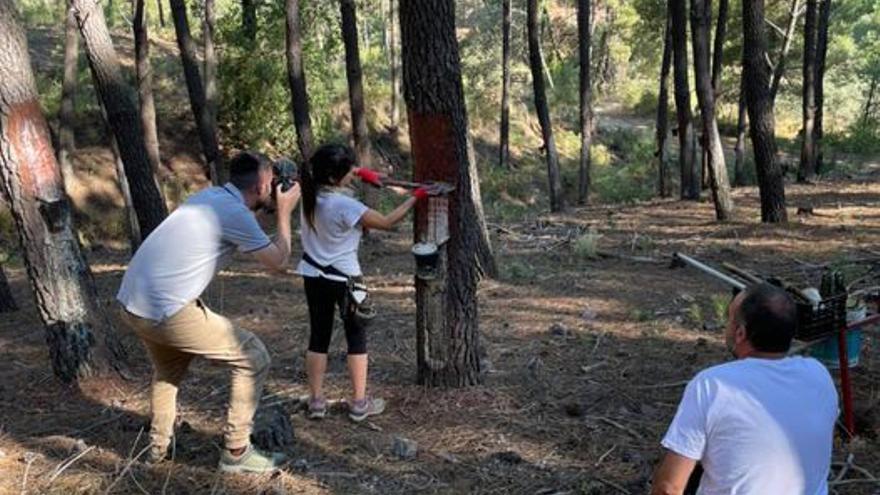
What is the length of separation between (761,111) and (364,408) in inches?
Result: 369

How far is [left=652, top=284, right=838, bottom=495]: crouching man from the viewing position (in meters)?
2.64

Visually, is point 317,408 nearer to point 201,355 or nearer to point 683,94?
point 201,355

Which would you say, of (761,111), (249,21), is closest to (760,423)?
(761,111)

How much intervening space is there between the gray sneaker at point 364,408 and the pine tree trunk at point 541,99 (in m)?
11.6

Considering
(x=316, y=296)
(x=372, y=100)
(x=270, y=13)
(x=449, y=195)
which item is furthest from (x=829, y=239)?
(x=372, y=100)

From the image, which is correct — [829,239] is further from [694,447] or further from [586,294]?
[694,447]

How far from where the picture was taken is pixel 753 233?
38.1ft

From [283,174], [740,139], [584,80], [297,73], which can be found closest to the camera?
[283,174]

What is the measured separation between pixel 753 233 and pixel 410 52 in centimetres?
812

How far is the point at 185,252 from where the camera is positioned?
4.20 meters

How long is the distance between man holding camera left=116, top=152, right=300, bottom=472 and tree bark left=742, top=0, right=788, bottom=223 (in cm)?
958

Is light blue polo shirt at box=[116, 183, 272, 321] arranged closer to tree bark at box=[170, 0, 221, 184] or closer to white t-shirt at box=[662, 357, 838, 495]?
white t-shirt at box=[662, 357, 838, 495]

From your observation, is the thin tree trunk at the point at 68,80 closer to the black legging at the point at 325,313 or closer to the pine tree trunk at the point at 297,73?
the pine tree trunk at the point at 297,73

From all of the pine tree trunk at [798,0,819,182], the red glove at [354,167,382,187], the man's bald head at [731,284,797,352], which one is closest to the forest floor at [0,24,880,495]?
the red glove at [354,167,382,187]
